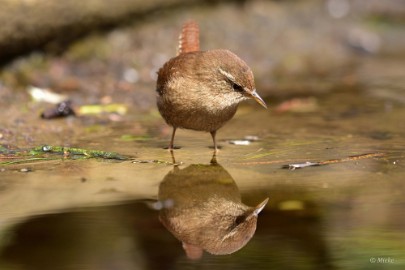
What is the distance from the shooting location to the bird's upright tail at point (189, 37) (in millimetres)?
5867

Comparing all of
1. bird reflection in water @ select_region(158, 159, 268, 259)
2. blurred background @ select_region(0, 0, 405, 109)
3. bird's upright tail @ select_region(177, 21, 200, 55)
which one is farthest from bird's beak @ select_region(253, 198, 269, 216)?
blurred background @ select_region(0, 0, 405, 109)

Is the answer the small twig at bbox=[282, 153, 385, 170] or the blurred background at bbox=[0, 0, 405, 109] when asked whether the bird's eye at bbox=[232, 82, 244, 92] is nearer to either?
the small twig at bbox=[282, 153, 385, 170]

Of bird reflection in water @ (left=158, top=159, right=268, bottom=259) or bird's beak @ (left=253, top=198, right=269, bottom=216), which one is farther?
bird's beak @ (left=253, top=198, right=269, bottom=216)

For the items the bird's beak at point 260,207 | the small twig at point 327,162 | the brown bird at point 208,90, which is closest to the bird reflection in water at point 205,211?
the bird's beak at point 260,207

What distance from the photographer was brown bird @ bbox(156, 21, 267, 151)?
5133 millimetres

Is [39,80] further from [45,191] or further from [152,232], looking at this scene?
[152,232]

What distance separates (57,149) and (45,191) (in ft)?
2.97

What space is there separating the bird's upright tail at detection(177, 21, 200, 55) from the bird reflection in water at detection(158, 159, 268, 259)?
151 cm

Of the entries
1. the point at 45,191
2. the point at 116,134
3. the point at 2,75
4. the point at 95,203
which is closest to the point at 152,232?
the point at 95,203

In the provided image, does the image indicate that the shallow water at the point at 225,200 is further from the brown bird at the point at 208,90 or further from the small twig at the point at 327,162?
the brown bird at the point at 208,90

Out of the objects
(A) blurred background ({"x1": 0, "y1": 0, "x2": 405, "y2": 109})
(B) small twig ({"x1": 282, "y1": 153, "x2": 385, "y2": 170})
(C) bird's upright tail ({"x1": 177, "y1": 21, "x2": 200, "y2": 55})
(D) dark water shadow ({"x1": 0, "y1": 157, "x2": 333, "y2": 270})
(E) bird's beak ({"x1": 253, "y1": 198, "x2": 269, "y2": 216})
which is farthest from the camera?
(A) blurred background ({"x1": 0, "y1": 0, "x2": 405, "y2": 109})

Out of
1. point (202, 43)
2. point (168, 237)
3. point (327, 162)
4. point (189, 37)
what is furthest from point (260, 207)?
point (202, 43)

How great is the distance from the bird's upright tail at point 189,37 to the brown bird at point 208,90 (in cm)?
58

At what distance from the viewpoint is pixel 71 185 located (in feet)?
14.0
